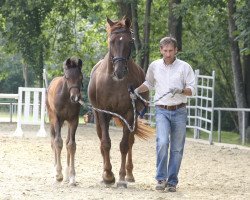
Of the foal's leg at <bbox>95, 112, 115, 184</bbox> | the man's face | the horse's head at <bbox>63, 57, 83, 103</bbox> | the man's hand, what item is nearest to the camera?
the man's hand

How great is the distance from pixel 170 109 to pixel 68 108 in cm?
182

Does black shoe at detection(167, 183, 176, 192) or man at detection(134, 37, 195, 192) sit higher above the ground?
man at detection(134, 37, 195, 192)

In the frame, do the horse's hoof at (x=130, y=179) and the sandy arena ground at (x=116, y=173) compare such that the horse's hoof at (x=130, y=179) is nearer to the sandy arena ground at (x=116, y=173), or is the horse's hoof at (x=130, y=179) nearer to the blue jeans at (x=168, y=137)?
the sandy arena ground at (x=116, y=173)

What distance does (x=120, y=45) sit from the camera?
403 inches

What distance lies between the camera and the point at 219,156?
17.1 meters

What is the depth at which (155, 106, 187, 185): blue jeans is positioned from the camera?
1019 cm

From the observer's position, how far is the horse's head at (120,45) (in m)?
10.0

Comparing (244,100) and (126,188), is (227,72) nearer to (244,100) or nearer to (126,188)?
(244,100)

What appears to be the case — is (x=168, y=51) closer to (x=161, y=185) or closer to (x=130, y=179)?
(x=161, y=185)

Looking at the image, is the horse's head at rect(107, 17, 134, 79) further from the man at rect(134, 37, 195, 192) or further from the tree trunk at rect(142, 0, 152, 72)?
the tree trunk at rect(142, 0, 152, 72)

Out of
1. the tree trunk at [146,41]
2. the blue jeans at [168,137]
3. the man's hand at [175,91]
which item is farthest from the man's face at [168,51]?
the tree trunk at [146,41]

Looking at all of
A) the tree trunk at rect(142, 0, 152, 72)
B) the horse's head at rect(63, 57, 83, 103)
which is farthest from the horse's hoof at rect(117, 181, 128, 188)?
the tree trunk at rect(142, 0, 152, 72)

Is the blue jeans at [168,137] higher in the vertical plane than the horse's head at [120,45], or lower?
lower

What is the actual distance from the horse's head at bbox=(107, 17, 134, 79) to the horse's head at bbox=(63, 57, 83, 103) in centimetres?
78
